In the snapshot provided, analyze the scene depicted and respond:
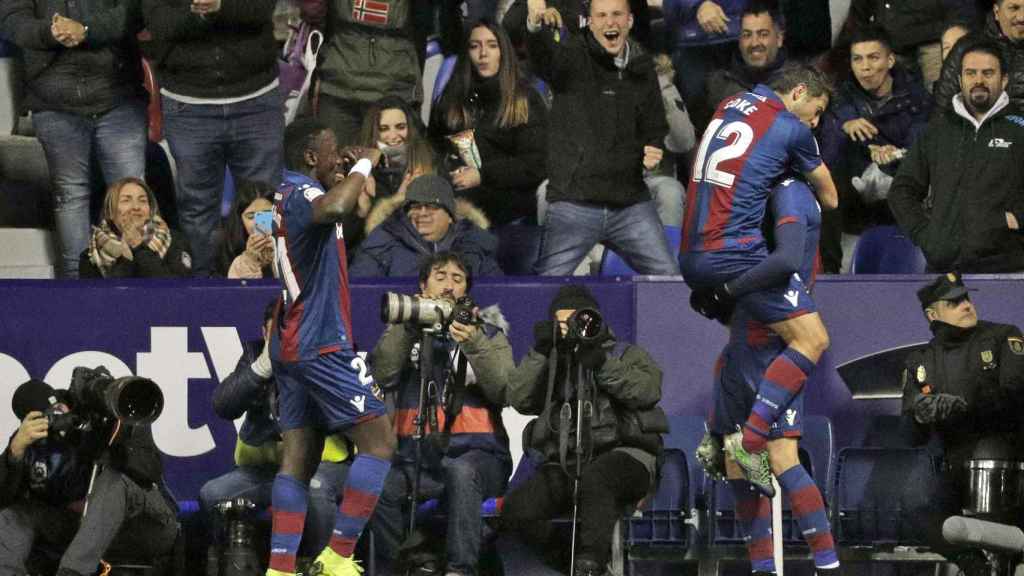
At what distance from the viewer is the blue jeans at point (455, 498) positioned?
998cm

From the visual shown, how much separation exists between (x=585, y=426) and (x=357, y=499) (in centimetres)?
114

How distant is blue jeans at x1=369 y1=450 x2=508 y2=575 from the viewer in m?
9.98

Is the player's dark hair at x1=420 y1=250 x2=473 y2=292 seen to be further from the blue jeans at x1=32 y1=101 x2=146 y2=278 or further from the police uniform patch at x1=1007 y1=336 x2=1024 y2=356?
the police uniform patch at x1=1007 y1=336 x2=1024 y2=356

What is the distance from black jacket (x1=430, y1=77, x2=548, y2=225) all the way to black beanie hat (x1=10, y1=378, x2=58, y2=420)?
2909 millimetres

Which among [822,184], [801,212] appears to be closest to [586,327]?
[801,212]

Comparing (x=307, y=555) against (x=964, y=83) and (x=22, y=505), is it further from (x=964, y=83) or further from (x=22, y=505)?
(x=964, y=83)

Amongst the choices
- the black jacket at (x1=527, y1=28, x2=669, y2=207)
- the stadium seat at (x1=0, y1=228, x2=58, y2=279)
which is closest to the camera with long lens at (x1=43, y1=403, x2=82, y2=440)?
the stadium seat at (x1=0, y1=228, x2=58, y2=279)

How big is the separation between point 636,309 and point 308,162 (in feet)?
7.05

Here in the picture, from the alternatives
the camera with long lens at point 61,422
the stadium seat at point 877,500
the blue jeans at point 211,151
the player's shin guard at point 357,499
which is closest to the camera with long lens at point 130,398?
the camera with long lens at point 61,422

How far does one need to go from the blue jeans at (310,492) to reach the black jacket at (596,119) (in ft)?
7.55

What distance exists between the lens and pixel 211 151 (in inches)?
479

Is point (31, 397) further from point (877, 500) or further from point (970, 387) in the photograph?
point (970, 387)

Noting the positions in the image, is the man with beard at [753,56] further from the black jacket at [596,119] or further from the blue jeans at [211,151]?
the blue jeans at [211,151]

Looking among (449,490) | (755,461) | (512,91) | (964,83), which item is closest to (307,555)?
(449,490)
